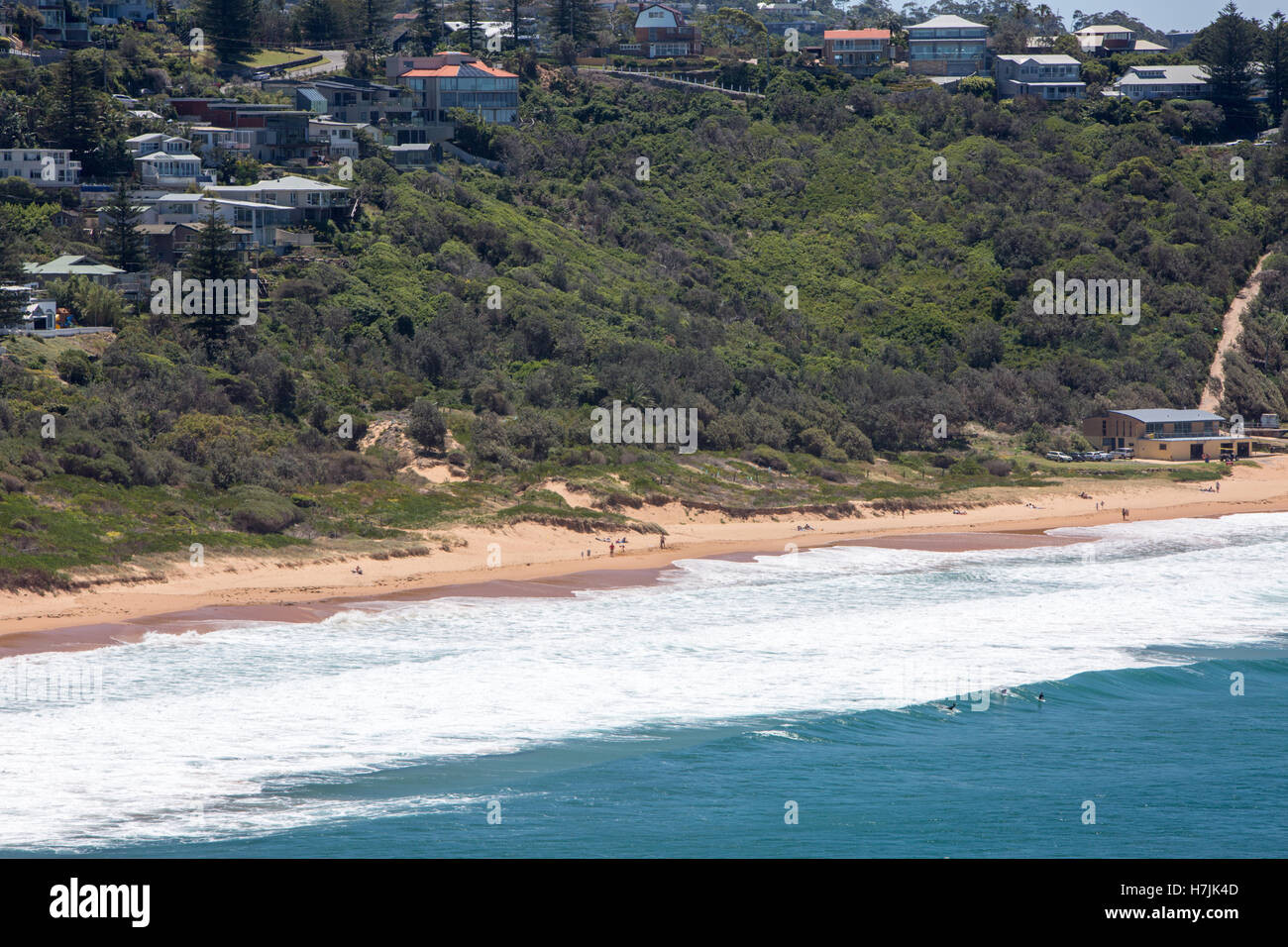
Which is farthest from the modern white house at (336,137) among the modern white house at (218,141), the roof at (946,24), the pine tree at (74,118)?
the roof at (946,24)

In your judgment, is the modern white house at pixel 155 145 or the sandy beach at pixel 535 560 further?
the modern white house at pixel 155 145

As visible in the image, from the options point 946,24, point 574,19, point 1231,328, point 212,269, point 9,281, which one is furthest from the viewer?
point 946,24

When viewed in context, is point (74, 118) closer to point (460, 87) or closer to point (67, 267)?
point (67, 267)

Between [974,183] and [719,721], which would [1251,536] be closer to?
[719,721]

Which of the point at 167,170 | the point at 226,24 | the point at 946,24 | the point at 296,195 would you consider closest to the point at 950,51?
the point at 946,24

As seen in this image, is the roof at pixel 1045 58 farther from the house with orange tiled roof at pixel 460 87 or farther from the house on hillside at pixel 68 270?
the house on hillside at pixel 68 270

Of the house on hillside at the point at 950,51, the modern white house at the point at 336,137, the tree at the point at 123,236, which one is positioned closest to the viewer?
the tree at the point at 123,236
